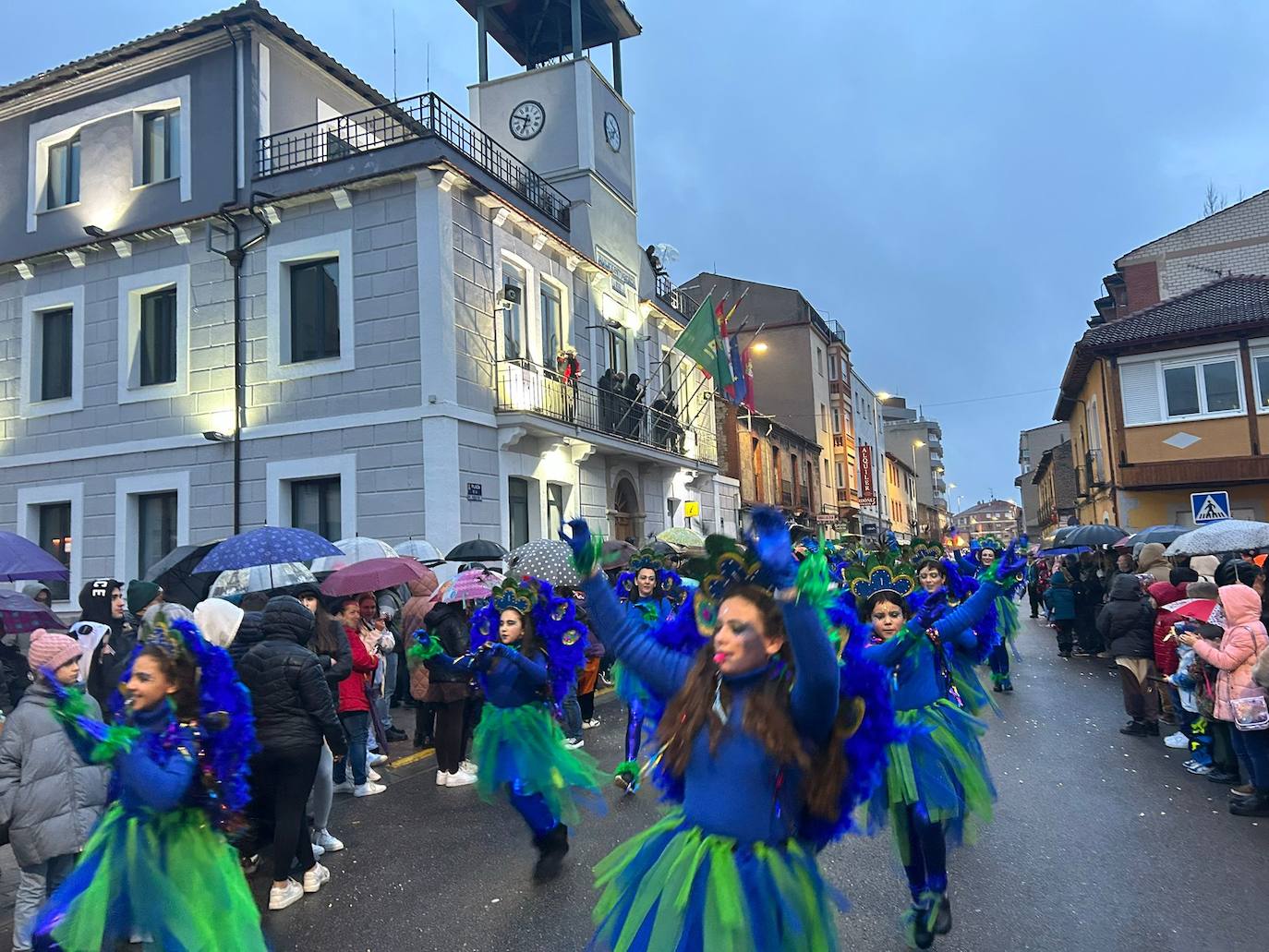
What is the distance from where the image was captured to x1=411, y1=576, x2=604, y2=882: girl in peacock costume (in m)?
5.48

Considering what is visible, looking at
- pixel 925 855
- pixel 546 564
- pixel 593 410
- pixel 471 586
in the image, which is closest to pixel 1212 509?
pixel 593 410

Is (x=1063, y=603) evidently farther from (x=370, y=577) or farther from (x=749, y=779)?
(x=749, y=779)

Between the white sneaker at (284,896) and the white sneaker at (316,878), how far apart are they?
10cm

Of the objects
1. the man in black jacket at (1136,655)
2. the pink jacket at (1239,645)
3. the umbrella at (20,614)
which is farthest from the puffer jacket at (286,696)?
the man in black jacket at (1136,655)

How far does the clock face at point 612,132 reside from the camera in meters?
21.0

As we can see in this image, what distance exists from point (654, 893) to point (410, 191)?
545 inches

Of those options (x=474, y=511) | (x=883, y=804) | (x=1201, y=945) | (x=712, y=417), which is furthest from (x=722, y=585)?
(x=712, y=417)

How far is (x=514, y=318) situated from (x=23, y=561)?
32.0 ft

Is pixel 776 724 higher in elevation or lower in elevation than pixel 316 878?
higher

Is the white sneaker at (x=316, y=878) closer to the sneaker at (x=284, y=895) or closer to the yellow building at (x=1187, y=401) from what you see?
the sneaker at (x=284, y=895)

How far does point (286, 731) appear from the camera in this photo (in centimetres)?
507

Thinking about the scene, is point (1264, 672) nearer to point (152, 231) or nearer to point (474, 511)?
point (474, 511)

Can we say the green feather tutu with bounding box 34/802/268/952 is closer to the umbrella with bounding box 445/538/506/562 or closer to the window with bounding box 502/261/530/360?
the umbrella with bounding box 445/538/506/562

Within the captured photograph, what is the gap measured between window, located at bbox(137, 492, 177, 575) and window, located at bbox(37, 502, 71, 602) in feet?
5.80
